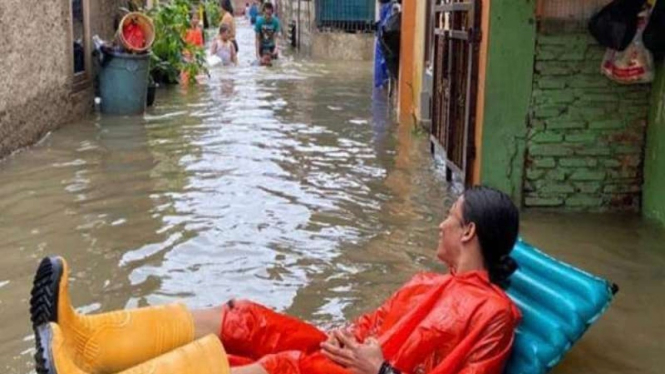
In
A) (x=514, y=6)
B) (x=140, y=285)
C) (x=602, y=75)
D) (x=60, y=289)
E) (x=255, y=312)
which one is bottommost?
(x=140, y=285)

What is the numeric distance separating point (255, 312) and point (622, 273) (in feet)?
8.68

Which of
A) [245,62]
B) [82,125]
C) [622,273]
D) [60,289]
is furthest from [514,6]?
[245,62]

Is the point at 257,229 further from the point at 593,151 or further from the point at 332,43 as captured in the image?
A: the point at 332,43

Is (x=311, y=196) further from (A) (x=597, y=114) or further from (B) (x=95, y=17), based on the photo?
(B) (x=95, y=17)

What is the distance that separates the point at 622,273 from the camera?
191 inches

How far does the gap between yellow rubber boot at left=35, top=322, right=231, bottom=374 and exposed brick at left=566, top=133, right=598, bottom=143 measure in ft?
12.9

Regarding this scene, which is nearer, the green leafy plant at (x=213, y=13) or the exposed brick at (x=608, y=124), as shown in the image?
the exposed brick at (x=608, y=124)

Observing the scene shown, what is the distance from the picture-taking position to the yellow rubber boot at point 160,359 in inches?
93.3

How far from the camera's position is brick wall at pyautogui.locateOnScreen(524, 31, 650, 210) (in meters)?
5.86

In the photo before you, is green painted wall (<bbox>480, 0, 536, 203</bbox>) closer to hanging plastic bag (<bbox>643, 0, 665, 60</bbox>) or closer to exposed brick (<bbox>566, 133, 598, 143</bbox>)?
exposed brick (<bbox>566, 133, 598, 143</bbox>)

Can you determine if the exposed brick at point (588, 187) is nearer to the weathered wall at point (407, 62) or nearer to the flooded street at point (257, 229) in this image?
the flooded street at point (257, 229)

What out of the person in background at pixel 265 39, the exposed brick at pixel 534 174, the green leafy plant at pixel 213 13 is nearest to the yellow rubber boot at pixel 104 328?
the exposed brick at pixel 534 174

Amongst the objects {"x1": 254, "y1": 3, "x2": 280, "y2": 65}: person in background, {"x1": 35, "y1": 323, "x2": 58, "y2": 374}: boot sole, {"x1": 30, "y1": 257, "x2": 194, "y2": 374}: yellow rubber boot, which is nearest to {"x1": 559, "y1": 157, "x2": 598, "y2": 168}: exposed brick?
{"x1": 30, "y1": 257, "x2": 194, "y2": 374}: yellow rubber boot

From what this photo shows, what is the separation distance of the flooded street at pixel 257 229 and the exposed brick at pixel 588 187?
186 mm
